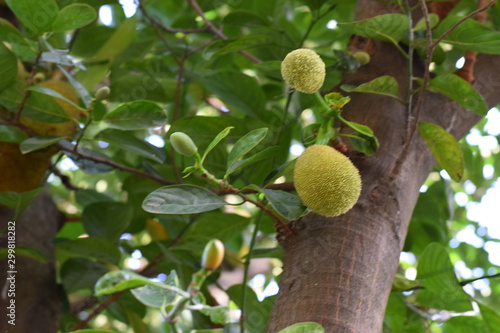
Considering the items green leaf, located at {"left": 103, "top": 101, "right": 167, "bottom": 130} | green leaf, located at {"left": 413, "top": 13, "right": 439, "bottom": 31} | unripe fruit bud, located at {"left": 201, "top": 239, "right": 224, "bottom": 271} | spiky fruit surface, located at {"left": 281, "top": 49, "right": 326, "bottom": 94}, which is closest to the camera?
unripe fruit bud, located at {"left": 201, "top": 239, "right": 224, "bottom": 271}

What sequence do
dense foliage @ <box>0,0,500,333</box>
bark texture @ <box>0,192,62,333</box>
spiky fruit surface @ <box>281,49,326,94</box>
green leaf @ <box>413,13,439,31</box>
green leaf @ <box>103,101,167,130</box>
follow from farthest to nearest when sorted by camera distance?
bark texture @ <box>0,192,62,333</box> < green leaf @ <box>413,13,439,31</box> < green leaf @ <box>103,101,167,130</box> < dense foliage @ <box>0,0,500,333</box> < spiky fruit surface @ <box>281,49,326,94</box>

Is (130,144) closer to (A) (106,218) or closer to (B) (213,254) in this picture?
(A) (106,218)

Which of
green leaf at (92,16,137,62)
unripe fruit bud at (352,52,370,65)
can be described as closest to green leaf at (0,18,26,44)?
green leaf at (92,16,137,62)

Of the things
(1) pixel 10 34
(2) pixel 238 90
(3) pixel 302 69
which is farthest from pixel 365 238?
(1) pixel 10 34

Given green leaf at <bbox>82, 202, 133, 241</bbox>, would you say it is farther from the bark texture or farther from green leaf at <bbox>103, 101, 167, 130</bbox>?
green leaf at <bbox>103, 101, 167, 130</bbox>

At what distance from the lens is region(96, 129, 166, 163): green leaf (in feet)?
2.71

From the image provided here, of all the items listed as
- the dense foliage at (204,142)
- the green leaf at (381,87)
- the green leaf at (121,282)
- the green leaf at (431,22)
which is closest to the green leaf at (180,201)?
the dense foliage at (204,142)

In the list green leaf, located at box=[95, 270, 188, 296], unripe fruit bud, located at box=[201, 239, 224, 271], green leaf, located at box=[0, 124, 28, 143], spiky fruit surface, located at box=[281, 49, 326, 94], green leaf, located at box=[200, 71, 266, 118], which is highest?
green leaf, located at box=[200, 71, 266, 118]

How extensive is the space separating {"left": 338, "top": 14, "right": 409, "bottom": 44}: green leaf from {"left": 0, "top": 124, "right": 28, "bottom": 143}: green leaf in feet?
1.58

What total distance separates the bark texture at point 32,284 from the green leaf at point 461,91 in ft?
2.35

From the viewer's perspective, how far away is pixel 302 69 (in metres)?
0.52

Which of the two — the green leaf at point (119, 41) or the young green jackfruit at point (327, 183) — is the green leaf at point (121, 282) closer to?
the young green jackfruit at point (327, 183)

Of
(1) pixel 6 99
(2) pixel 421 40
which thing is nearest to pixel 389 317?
(2) pixel 421 40

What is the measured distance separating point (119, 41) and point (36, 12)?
12.0 inches
